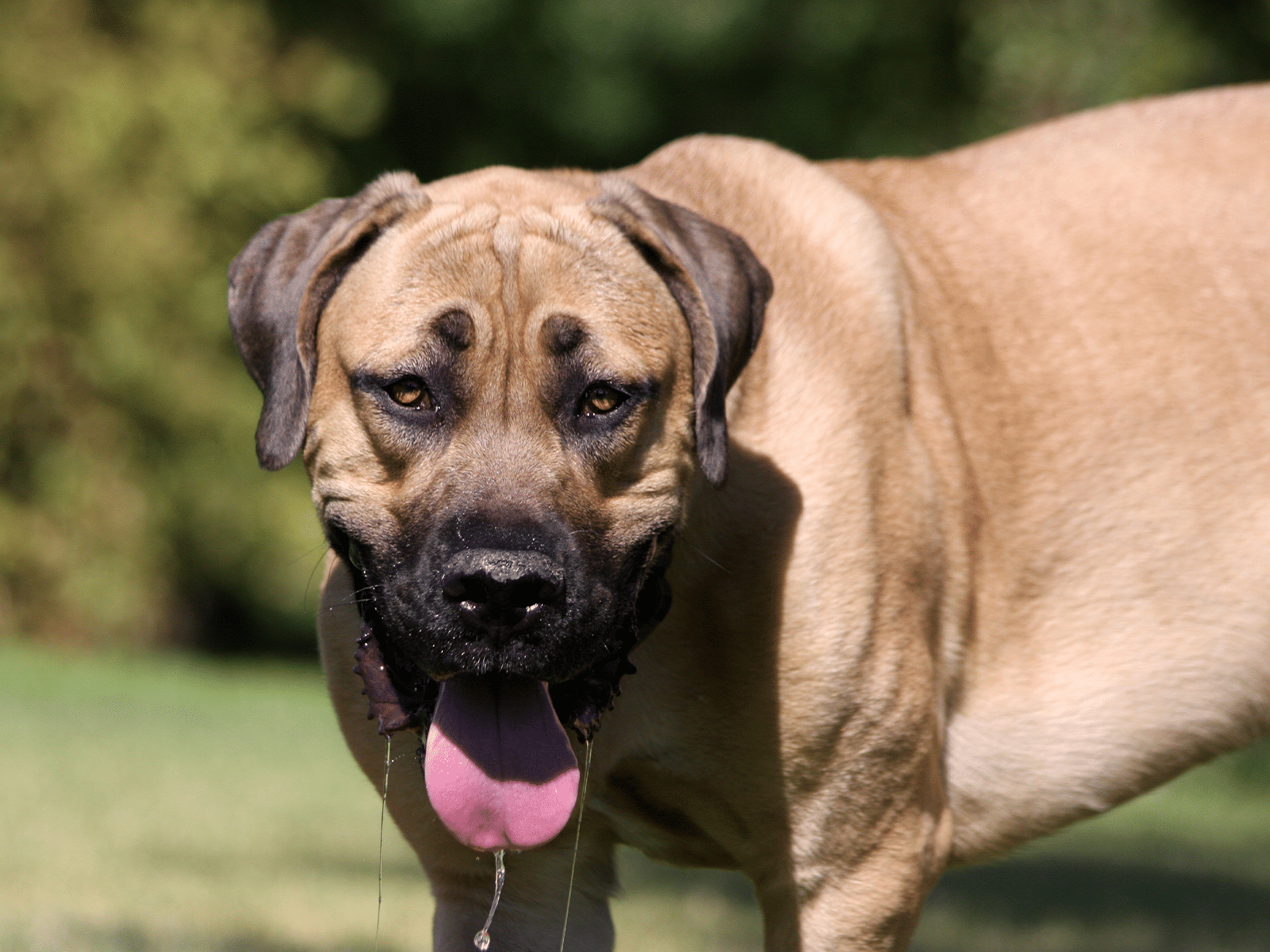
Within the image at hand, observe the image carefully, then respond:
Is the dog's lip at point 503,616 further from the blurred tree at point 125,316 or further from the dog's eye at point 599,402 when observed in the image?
the blurred tree at point 125,316

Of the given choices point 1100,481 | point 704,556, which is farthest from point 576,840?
point 1100,481

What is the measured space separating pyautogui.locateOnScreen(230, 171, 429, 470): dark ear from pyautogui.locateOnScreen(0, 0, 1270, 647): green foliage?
46.9 feet

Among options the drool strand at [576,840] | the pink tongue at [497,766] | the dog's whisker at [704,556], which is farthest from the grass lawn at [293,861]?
the dog's whisker at [704,556]

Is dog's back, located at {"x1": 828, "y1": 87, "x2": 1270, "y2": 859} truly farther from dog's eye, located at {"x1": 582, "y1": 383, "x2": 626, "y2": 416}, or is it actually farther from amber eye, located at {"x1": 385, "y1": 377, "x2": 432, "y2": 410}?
amber eye, located at {"x1": 385, "y1": 377, "x2": 432, "y2": 410}

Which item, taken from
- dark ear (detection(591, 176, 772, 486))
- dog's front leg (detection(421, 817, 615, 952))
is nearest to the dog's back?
dark ear (detection(591, 176, 772, 486))

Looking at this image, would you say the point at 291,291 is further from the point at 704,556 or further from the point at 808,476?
the point at 808,476

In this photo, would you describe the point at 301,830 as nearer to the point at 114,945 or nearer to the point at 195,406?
the point at 114,945

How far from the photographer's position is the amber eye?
2.97 metres

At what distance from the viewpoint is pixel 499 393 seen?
2.94 meters

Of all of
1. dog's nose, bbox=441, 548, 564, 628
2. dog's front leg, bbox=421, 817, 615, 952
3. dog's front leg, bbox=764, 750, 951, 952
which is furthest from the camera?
dog's front leg, bbox=421, 817, 615, 952

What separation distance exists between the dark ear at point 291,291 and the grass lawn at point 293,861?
2.18 metres

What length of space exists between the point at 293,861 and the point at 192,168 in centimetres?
1236

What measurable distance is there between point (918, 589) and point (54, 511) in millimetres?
16190

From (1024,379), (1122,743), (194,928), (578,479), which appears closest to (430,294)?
(578,479)
